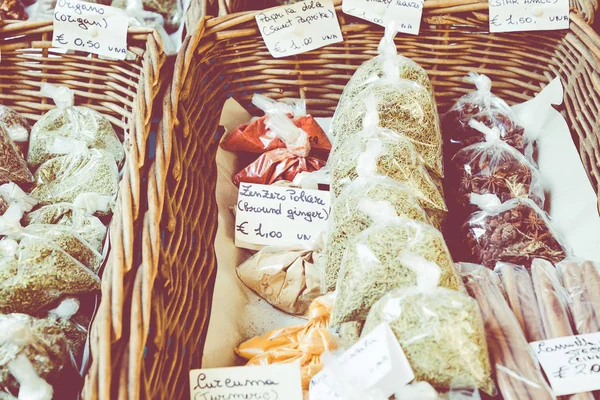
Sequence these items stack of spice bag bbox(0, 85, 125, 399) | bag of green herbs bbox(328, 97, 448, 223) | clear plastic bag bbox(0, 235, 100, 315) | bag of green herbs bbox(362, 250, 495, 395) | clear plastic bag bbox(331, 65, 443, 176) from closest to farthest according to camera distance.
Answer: bag of green herbs bbox(362, 250, 495, 395) < stack of spice bag bbox(0, 85, 125, 399) < clear plastic bag bbox(0, 235, 100, 315) < bag of green herbs bbox(328, 97, 448, 223) < clear plastic bag bbox(331, 65, 443, 176)

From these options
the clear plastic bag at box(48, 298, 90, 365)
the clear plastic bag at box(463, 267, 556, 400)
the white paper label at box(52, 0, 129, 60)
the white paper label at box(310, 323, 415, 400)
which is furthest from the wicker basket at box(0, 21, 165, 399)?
the clear plastic bag at box(463, 267, 556, 400)

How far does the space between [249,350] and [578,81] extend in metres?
1.04

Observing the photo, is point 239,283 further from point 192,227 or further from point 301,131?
point 301,131

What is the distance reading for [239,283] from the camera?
1292mm

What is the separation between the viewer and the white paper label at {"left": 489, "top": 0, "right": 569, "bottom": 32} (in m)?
1.38

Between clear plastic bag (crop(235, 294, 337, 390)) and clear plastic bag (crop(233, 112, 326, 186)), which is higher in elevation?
clear plastic bag (crop(233, 112, 326, 186))

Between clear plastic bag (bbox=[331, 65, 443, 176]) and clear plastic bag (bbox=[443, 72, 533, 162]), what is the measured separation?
0.17m

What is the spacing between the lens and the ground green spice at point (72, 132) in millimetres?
1295

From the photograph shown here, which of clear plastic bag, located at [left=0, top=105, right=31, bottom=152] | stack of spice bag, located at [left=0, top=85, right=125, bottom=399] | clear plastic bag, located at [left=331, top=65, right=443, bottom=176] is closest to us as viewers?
stack of spice bag, located at [left=0, top=85, right=125, bottom=399]

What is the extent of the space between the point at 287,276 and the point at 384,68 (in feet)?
1.72

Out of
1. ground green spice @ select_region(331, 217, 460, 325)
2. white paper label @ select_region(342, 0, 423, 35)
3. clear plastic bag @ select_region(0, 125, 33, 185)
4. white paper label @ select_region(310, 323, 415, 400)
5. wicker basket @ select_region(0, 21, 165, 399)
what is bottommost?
white paper label @ select_region(310, 323, 415, 400)

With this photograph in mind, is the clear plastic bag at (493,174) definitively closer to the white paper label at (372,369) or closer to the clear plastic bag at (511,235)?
the clear plastic bag at (511,235)

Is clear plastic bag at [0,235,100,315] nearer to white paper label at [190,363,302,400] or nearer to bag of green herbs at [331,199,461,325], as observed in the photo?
white paper label at [190,363,302,400]

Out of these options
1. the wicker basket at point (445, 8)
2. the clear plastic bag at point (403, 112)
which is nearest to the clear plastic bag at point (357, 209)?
the clear plastic bag at point (403, 112)
